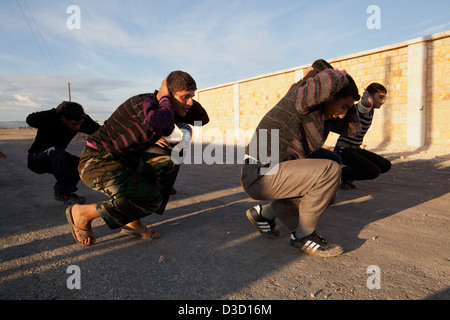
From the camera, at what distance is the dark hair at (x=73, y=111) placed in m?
3.69

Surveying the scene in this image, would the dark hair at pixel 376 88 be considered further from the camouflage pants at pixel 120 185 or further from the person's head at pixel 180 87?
the camouflage pants at pixel 120 185

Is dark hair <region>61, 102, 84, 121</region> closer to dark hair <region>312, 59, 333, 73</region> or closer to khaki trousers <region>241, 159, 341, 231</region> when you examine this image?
khaki trousers <region>241, 159, 341, 231</region>

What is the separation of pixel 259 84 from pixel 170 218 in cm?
1252

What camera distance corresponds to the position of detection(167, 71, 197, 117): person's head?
2.43 meters

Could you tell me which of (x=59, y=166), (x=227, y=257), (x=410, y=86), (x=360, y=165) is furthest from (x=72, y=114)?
(x=410, y=86)

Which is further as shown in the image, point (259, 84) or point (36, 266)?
point (259, 84)

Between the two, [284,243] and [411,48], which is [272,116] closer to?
[284,243]

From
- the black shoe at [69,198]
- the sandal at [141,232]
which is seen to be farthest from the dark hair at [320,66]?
the black shoe at [69,198]

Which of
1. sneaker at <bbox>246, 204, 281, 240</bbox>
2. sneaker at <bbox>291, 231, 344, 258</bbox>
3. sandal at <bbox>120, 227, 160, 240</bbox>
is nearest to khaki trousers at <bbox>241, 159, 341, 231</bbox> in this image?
sneaker at <bbox>291, 231, 344, 258</bbox>

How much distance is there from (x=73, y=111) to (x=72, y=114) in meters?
0.04

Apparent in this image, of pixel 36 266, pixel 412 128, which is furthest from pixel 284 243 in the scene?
pixel 412 128

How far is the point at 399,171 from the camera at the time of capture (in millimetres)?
5973

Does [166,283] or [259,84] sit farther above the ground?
[259,84]
